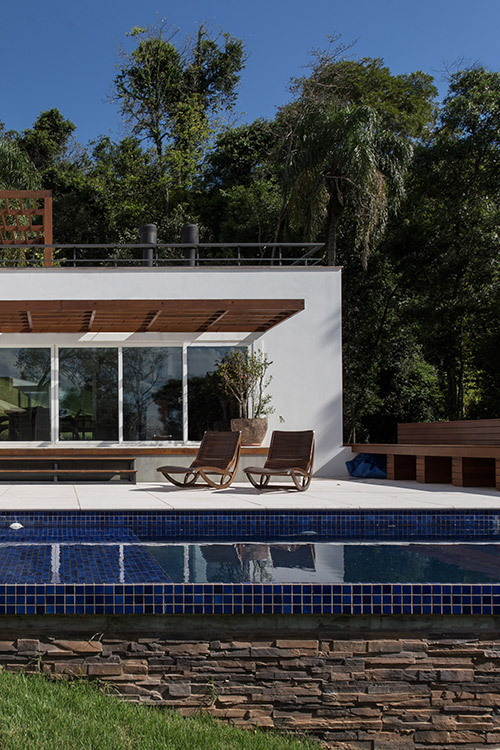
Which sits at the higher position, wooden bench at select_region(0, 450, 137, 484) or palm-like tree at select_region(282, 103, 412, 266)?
palm-like tree at select_region(282, 103, 412, 266)

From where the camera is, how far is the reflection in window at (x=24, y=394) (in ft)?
45.2

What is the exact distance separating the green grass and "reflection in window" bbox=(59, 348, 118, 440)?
10639 mm

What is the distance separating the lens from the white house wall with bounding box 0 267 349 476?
13.9 metres

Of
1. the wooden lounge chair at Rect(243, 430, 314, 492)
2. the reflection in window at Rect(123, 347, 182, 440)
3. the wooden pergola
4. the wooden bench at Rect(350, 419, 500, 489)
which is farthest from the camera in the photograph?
the reflection in window at Rect(123, 347, 182, 440)

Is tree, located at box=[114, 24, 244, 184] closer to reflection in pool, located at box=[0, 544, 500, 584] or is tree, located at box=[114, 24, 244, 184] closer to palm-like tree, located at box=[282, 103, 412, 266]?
→ palm-like tree, located at box=[282, 103, 412, 266]

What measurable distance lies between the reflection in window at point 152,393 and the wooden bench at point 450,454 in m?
3.53

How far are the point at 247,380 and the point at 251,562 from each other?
8828 millimetres

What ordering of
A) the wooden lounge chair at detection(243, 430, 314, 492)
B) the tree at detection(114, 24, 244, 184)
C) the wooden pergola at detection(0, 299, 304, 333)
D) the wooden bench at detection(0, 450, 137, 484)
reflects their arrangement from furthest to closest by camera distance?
the tree at detection(114, 24, 244, 184)
the wooden bench at detection(0, 450, 137, 484)
the wooden pergola at detection(0, 299, 304, 333)
the wooden lounge chair at detection(243, 430, 314, 492)

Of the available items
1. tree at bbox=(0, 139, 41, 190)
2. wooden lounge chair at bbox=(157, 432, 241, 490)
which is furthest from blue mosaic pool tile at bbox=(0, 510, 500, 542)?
tree at bbox=(0, 139, 41, 190)

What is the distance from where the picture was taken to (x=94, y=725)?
3.10 m

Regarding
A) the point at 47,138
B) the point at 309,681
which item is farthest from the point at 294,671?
the point at 47,138

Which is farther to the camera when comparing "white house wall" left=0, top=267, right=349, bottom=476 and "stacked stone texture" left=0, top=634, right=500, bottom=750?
"white house wall" left=0, top=267, right=349, bottom=476

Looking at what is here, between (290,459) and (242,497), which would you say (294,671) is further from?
(290,459)

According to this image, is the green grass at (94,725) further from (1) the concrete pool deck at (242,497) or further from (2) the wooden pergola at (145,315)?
(2) the wooden pergola at (145,315)
